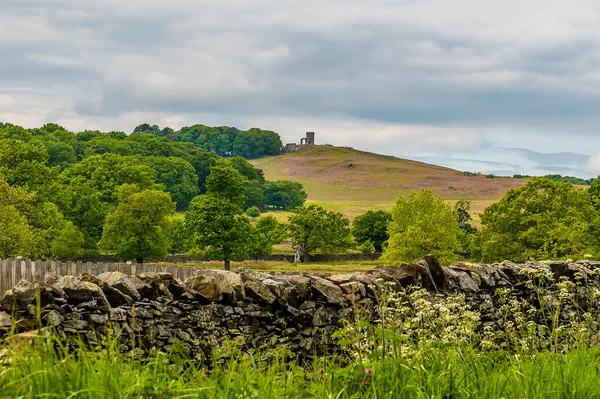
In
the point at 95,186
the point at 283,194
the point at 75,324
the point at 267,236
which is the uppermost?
the point at 283,194

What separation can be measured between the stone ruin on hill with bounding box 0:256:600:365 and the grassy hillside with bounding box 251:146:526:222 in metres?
92.7

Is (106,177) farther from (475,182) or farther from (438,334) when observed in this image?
(475,182)

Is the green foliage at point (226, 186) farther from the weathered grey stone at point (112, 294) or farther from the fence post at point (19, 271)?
the weathered grey stone at point (112, 294)

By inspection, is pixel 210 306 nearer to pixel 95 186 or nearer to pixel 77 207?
pixel 77 207

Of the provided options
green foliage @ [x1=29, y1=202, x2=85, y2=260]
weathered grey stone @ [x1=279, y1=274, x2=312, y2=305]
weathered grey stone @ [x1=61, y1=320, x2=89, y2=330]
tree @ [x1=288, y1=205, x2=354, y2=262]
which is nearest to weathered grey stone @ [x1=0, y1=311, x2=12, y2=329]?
weathered grey stone @ [x1=61, y1=320, x2=89, y2=330]

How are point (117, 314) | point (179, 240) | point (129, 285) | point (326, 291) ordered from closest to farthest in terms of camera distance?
1. point (117, 314)
2. point (129, 285)
3. point (326, 291)
4. point (179, 240)

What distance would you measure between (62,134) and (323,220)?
6591 centimetres

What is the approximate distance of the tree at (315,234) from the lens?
75.3 m

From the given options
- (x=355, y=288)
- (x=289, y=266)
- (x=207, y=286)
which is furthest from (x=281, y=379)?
(x=289, y=266)

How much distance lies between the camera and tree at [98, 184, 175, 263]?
181 ft

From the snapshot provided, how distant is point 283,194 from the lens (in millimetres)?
130000

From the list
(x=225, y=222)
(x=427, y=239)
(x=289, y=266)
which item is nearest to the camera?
(x=427, y=239)

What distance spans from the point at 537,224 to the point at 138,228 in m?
31.1

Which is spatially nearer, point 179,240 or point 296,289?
point 296,289
